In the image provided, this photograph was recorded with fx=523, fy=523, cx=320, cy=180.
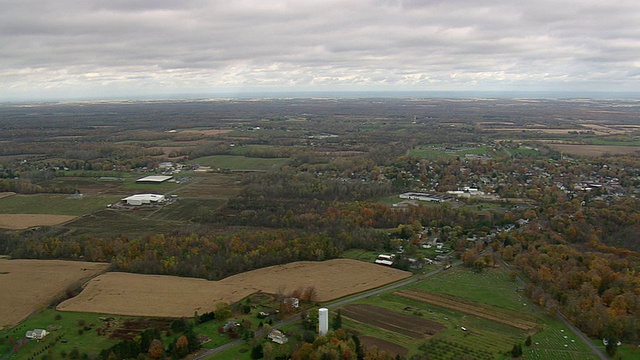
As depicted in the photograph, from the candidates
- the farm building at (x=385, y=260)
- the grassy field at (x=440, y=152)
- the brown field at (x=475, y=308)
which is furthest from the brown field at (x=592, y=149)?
the brown field at (x=475, y=308)

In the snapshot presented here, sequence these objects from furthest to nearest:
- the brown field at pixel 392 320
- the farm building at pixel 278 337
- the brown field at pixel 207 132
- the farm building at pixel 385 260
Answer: the brown field at pixel 207 132
the farm building at pixel 385 260
the brown field at pixel 392 320
the farm building at pixel 278 337

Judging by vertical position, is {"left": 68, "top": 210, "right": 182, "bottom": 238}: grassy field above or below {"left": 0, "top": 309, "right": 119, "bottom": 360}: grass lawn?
above

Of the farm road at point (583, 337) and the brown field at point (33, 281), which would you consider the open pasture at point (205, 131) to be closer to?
the brown field at point (33, 281)

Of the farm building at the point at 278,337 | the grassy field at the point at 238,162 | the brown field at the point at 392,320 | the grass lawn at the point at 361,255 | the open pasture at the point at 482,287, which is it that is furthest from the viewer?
the grassy field at the point at 238,162

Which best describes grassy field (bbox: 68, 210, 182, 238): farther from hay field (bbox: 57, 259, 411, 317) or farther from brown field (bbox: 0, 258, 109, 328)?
hay field (bbox: 57, 259, 411, 317)

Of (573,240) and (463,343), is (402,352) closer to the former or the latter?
(463,343)

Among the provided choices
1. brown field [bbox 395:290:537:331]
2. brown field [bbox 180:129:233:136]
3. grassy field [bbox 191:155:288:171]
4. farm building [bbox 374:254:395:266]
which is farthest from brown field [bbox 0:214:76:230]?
brown field [bbox 180:129:233:136]
